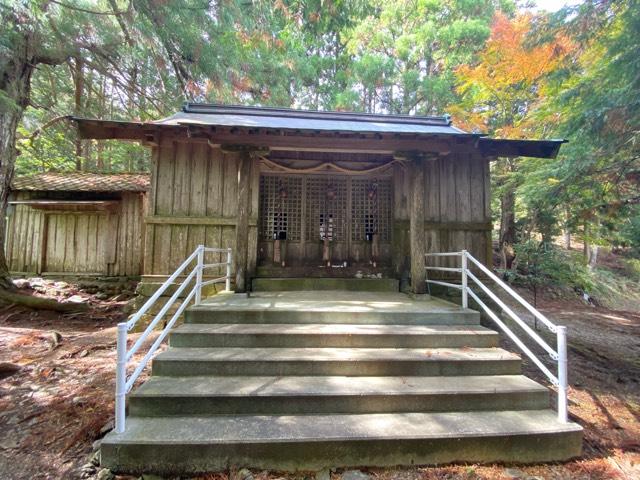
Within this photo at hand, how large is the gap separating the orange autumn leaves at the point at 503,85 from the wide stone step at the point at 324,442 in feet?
28.2

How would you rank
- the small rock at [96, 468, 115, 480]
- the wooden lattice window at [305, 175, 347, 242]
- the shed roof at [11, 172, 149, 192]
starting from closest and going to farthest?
the small rock at [96, 468, 115, 480] < the wooden lattice window at [305, 175, 347, 242] < the shed roof at [11, 172, 149, 192]

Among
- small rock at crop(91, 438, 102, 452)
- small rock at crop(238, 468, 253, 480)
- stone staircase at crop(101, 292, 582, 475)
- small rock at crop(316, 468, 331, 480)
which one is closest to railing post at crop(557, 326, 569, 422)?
stone staircase at crop(101, 292, 582, 475)

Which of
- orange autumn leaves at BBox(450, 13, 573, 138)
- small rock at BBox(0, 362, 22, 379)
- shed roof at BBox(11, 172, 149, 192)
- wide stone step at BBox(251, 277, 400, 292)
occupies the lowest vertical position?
small rock at BBox(0, 362, 22, 379)

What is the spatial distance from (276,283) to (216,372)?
255 centimetres

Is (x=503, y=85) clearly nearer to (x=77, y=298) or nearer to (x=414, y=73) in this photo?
(x=414, y=73)

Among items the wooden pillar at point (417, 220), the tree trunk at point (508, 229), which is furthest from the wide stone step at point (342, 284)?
the tree trunk at point (508, 229)

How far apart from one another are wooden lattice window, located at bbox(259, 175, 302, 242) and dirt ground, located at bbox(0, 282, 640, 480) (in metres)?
3.26

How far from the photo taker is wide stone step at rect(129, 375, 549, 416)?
2.46 m

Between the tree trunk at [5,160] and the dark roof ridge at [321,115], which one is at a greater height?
the dark roof ridge at [321,115]

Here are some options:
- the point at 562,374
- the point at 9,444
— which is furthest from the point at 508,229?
the point at 9,444

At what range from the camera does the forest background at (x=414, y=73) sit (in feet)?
15.9

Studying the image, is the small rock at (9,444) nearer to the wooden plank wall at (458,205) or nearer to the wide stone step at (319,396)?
the wide stone step at (319,396)

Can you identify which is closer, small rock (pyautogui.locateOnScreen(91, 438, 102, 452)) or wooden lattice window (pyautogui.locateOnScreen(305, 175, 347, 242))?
small rock (pyautogui.locateOnScreen(91, 438, 102, 452))

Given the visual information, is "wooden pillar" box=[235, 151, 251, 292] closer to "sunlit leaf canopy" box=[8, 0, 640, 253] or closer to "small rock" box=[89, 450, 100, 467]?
"small rock" box=[89, 450, 100, 467]
